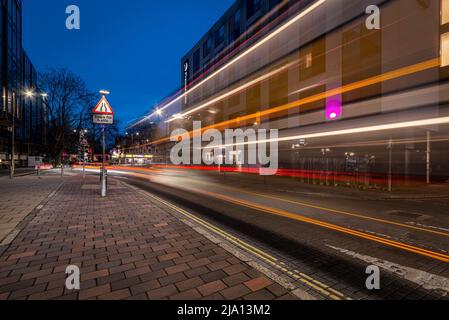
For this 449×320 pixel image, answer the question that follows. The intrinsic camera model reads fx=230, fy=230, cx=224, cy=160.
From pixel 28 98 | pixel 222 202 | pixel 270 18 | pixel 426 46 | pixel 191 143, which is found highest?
pixel 270 18

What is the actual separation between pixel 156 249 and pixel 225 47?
4379cm

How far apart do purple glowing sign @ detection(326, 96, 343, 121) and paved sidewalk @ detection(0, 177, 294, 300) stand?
33.1 feet

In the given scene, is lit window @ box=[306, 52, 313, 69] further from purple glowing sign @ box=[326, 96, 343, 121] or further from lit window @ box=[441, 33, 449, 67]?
lit window @ box=[441, 33, 449, 67]

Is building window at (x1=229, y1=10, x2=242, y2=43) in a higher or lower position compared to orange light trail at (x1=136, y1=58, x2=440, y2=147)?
higher

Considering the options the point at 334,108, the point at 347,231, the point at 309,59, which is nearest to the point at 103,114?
the point at 347,231

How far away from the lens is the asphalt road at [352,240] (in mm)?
3061

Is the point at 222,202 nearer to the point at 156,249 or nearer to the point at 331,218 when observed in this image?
the point at 331,218

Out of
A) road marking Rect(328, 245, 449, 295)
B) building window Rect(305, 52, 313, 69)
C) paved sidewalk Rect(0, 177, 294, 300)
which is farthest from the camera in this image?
building window Rect(305, 52, 313, 69)

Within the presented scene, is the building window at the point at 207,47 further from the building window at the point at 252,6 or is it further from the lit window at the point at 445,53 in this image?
the lit window at the point at 445,53

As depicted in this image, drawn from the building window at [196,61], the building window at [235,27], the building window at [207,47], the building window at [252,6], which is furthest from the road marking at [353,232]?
the building window at [196,61]

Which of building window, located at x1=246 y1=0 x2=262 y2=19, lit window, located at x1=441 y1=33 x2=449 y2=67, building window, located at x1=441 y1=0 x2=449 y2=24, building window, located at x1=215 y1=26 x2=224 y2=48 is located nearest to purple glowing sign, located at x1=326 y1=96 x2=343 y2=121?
lit window, located at x1=441 y1=33 x2=449 y2=67

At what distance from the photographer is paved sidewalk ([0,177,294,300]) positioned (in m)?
2.70

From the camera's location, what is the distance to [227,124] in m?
22.0
